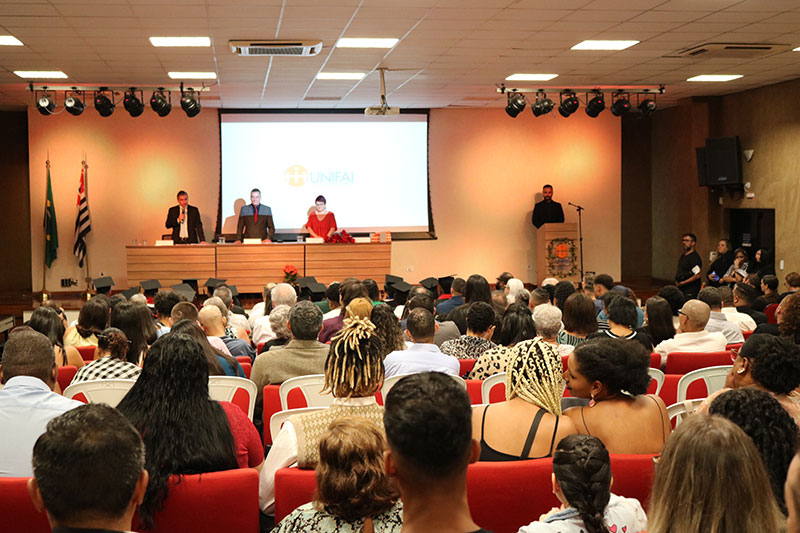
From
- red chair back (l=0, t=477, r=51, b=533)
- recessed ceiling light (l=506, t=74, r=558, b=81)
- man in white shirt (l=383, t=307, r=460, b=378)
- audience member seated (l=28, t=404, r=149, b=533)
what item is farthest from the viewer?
recessed ceiling light (l=506, t=74, r=558, b=81)

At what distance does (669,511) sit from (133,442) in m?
1.19

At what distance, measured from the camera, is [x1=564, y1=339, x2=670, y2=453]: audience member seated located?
3.19 metres

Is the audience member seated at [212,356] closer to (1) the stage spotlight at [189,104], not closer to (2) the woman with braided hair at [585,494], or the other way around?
(2) the woman with braided hair at [585,494]

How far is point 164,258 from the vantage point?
43.8 ft

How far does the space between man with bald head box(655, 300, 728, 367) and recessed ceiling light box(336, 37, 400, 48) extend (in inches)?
194

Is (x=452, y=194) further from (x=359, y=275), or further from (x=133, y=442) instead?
(x=133, y=442)

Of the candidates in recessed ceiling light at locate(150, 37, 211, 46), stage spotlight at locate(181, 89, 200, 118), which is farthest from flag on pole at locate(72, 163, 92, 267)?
recessed ceiling light at locate(150, 37, 211, 46)

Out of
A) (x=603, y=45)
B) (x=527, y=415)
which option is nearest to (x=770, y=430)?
(x=527, y=415)

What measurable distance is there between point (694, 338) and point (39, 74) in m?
9.41

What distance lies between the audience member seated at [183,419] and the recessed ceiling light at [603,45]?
7.58 metres

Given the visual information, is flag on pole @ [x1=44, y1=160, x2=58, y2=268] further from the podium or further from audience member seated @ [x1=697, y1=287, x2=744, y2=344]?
audience member seated @ [x1=697, y1=287, x2=744, y2=344]

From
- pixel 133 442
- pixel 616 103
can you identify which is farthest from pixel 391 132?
pixel 133 442

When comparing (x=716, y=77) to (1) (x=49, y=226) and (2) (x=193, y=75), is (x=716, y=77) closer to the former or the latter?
(2) (x=193, y=75)

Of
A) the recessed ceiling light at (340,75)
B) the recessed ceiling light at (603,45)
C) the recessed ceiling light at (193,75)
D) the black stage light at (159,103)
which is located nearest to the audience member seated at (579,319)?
the recessed ceiling light at (603,45)
